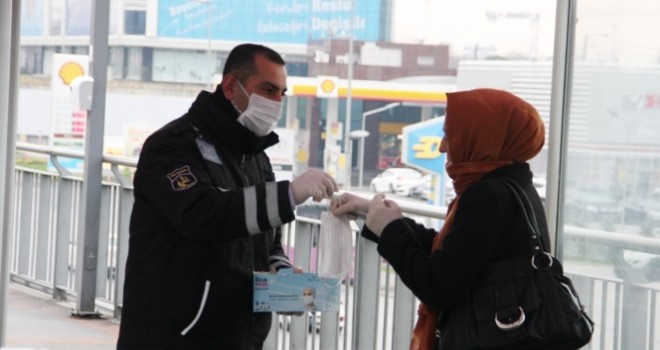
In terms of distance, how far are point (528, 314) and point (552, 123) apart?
155 cm

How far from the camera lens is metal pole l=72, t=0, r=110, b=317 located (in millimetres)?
8672

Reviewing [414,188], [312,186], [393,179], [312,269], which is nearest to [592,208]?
[312,186]

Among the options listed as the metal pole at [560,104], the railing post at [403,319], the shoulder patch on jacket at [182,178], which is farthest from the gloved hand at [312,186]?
the railing post at [403,319]

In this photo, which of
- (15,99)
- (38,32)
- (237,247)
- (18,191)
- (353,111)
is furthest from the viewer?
(353,111)

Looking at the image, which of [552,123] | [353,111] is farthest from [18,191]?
[353,111]

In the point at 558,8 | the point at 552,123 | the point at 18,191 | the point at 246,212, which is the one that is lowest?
the point at 18,191

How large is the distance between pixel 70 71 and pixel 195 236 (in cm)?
1088

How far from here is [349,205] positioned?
3.28 metres

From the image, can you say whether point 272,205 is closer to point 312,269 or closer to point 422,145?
point 312,269

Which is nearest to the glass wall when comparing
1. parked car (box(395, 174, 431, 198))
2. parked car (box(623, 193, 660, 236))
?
parked car (box(623, 193, 660, 236))

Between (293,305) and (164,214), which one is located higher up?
(164,214)

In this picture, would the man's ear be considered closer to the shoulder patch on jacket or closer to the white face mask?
the white face mask

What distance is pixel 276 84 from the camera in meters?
3.47

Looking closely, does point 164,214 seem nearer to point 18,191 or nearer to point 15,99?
point 15,99
